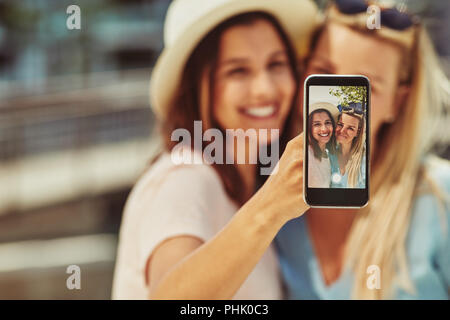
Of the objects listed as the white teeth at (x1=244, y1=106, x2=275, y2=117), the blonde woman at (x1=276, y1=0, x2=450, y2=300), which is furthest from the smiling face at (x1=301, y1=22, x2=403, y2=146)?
the white teeth at (x1=244, y1=106, x2=275, y2=117)

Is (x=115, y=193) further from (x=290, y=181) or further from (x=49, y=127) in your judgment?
(x=290, y=181)

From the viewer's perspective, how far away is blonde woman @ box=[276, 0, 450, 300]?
1.90 m

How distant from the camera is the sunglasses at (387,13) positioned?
6.22 ft

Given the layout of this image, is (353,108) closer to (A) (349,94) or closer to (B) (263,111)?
(A) (349,94)

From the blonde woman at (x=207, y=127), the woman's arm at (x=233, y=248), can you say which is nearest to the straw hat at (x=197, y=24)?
the blonde woman at (x=207, y=127)

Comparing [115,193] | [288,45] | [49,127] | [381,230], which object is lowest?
[381,230]

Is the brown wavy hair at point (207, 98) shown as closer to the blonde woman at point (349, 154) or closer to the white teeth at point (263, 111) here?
the white teeth at point (263, 111)

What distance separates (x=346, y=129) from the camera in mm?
1652

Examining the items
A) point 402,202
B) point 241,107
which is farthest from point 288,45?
point 402,202

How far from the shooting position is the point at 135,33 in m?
1.92

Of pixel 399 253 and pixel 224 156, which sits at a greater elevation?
pixel 224 156

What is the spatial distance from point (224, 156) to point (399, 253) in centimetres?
57

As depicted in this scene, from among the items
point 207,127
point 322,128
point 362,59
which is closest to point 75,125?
point 207,127

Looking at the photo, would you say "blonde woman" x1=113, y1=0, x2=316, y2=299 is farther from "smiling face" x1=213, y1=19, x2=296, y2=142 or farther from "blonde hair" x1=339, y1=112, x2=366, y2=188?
"blonde hair" x1=339, y1=112, x2=366, y2=188
